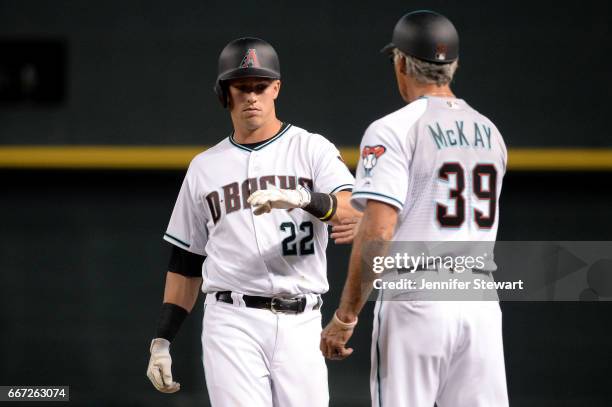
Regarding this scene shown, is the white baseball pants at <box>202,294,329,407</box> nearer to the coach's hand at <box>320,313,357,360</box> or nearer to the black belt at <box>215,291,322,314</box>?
the black belt at <box>215,291,322,314</box>

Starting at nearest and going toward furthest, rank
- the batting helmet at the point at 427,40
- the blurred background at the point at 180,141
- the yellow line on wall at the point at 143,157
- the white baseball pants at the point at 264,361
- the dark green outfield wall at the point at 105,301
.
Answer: the batting helmet at the point at 427,40 → the white baseball pants at the point at 264,361 → the yellow line on wall at the point at 143,157 → the blurred background at the point at 180,141 → the dark green outfield wall at the point at 105,301

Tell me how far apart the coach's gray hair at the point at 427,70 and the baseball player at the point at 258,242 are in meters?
0.64

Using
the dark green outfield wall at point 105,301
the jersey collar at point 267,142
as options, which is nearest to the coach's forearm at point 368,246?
the jersey collar at point 267,142

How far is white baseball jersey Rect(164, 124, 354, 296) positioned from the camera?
12.2ft

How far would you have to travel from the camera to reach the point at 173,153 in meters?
6.70

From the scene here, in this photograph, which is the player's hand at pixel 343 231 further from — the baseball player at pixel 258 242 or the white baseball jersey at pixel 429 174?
the white baseball jersey at pixel 429 174

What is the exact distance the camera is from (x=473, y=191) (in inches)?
120

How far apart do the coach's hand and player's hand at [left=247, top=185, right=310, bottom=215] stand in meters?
0.54

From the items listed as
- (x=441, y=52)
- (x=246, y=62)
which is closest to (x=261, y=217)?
(x=246, y=62)

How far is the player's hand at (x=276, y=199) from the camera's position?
3.37 metres

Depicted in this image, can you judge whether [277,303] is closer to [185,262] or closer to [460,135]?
[185,262]

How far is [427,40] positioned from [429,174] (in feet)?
1.43

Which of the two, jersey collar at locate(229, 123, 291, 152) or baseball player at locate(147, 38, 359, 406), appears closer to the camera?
baseball player at locate(147, 38, 359, 406)

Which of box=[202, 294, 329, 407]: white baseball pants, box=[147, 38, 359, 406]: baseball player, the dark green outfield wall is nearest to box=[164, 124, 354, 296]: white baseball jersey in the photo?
box=[147, 38, 359, 406]: baseball player
